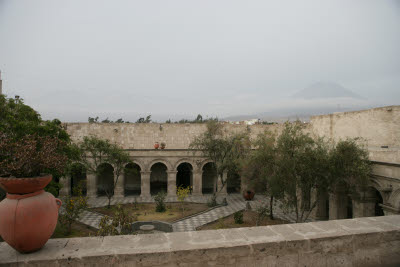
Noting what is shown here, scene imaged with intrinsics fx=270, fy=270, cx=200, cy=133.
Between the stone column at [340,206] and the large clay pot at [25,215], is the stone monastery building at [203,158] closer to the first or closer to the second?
the stone column at [340,206]

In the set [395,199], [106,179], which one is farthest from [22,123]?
[395,199]

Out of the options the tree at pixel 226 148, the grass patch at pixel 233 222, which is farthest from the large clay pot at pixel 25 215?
the tree at pixel 226 148

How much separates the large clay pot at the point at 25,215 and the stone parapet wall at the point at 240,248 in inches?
8.7

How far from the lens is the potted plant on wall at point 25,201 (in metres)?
3.24

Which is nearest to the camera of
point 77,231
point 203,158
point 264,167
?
point 264,167

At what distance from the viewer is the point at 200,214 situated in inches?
727

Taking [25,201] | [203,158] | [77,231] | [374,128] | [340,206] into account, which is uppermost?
[374,128]

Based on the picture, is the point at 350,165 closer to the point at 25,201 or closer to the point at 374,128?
the point at 374,128

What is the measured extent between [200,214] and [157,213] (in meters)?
2.94

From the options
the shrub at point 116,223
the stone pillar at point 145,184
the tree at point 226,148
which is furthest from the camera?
the stone pillar at point 145,184

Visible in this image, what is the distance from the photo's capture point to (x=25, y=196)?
3393 mm

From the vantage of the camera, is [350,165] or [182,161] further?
[182,161]

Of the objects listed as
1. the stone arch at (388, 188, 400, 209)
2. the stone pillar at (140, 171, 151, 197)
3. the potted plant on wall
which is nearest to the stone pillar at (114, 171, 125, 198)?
the stone pillar at (140, 171, 151, 197)

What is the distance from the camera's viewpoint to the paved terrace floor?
16.3 metres
